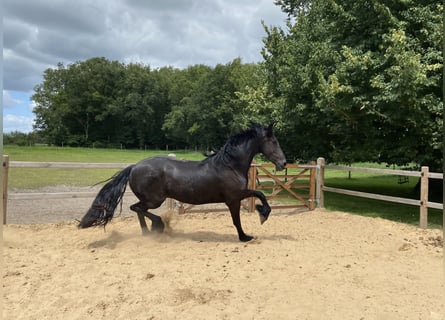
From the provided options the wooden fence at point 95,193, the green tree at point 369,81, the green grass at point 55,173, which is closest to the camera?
the wooden fence at point 95,193

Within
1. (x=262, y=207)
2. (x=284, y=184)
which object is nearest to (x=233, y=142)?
(x=262, y=207)

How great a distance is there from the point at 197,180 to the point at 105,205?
1541 mm

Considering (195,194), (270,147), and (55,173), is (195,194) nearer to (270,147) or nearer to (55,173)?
(270,147)

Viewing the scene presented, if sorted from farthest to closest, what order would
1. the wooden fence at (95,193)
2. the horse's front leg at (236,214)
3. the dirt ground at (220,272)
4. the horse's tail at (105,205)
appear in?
the wooden fence at (95,193) < the horse's front leg at (236,214) < the horse's tail at (105,205) < the dirt ground at (220,272)

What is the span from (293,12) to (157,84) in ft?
147

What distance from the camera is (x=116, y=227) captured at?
22.7 feet

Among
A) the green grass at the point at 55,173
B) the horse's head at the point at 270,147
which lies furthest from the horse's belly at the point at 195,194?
the green grass at the point at 55,173

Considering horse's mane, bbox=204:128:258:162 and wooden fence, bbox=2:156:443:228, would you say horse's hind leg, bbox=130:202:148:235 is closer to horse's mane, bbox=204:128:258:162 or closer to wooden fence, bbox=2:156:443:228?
horse's mane, bbox=204:128:258:162

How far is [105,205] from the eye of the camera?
5.60 meters

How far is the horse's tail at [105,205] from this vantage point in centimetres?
555

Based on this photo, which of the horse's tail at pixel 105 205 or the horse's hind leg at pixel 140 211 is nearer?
the horse's tail at pixel 105 205

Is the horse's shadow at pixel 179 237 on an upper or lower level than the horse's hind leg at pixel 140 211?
lower

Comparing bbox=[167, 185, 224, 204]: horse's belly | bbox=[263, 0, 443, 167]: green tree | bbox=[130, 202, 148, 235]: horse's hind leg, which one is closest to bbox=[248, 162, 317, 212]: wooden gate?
bbox=[263, 0, 443, 167]: green tree

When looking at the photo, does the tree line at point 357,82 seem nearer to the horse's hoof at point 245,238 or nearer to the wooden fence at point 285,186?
the wooden fence at point 285,186
